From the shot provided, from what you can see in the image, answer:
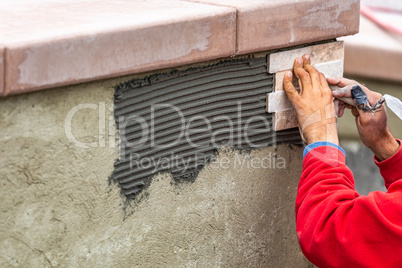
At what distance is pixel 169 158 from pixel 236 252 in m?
0.51

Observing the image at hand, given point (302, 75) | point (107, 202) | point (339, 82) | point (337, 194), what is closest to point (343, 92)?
point (339, 82)

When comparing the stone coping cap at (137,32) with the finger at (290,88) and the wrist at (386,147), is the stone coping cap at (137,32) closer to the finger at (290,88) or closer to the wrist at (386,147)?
the finger at (290,88)

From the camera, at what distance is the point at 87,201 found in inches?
63.6

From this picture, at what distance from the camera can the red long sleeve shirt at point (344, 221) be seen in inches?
64.3

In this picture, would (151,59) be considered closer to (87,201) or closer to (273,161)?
(87,201)

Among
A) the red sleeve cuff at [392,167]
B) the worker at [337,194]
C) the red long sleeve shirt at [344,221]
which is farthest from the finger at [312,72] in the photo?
the red sleeve cuff at [392,167]

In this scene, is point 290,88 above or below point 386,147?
above

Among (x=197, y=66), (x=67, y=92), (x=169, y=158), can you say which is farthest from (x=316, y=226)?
(x=67, y=92)

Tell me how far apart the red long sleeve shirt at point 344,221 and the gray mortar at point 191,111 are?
0.32 meters

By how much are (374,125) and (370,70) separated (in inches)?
101

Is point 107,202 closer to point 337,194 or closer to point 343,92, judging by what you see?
point 337,194

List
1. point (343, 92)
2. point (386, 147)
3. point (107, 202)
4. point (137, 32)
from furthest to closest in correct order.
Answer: point (386, 147) < point (343, 92) < point (107, 202) < point (137, 32)

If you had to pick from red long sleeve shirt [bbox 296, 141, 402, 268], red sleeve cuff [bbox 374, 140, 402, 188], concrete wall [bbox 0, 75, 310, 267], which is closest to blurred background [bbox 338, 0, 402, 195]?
red sleeve cuff [bbox 374, 140, 402, 188]

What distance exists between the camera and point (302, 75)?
6.46 ft
